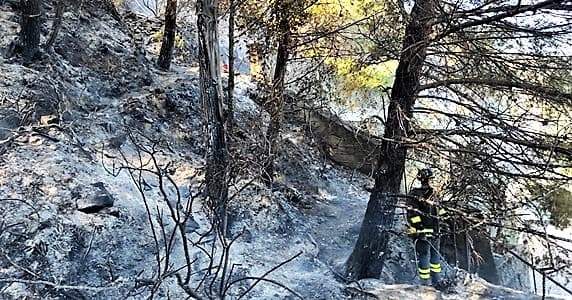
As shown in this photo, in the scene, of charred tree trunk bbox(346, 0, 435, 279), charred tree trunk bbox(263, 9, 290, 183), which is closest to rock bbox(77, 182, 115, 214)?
charred tree trunk bbox(263, 9, 290, 183)

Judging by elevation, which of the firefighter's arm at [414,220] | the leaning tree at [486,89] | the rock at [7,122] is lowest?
the firefighter's arm at [414,220]

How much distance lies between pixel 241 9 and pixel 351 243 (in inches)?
189

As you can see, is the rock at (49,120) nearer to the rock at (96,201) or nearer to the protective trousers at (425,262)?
the rock at (96,201)

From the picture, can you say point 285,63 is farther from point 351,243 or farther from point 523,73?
point 523,73

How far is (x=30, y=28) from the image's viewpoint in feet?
28.1

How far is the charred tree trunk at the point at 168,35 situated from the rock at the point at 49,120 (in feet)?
16.3

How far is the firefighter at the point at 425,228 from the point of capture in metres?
6.80

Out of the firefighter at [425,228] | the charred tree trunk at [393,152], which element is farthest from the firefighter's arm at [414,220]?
the charred tree trunk at [393,152]

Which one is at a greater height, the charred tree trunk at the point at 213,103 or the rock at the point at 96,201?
the charred tree trunk at the point at 213,103

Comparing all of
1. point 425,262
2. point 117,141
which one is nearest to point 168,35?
point 117,141

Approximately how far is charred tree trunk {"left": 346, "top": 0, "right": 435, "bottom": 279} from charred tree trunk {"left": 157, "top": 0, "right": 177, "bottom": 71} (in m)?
6.85

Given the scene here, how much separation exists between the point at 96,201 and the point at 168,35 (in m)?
7.26

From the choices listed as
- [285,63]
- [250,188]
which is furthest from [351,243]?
[285,63]

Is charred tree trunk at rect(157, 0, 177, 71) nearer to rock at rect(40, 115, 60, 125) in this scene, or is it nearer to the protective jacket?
rock at rect(40, 115, 60, 125)
